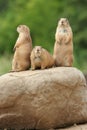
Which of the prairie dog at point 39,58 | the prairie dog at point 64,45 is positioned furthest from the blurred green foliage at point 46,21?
the prairie dog at point 39,58

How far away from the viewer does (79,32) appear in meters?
32.2

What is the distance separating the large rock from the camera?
9047 mm

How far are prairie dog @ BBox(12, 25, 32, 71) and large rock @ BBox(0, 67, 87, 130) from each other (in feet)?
0.62

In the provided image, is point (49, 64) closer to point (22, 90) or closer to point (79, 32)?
point (22, 90)

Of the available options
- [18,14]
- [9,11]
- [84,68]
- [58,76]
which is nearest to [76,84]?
[58,76]

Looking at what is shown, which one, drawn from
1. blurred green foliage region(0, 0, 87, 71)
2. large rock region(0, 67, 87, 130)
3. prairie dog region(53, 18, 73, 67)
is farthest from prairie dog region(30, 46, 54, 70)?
blurred green foliage region(0, 0, 87, 71)

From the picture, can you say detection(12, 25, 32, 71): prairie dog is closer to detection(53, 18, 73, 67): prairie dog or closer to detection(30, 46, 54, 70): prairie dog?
detection(30, 46, 54, 70): prairie dog

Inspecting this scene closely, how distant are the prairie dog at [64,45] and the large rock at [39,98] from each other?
282mm

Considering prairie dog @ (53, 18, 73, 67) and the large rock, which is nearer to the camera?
the large rock

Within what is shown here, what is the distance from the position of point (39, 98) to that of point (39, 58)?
25.4 inches

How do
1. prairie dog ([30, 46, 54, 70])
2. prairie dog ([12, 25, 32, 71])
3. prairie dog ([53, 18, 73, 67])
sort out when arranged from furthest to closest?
prairie dog ([53, 18, 73, 67]) → prairie dog ([12, 25, 32, 71]) → prairie dog ([30, 46, 54, 70])

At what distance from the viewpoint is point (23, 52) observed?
376 inches

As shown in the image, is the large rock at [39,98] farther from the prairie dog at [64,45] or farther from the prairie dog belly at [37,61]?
the prairie dog at [64,45]

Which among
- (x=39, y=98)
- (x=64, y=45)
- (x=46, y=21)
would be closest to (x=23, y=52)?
(x=64, y=45)
